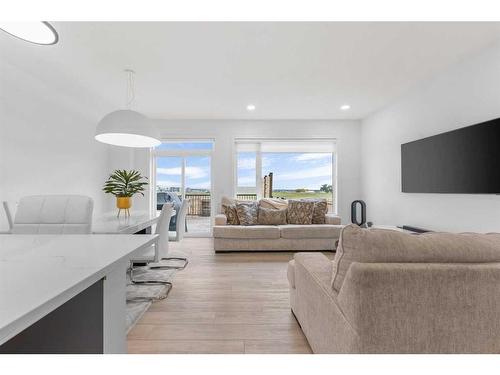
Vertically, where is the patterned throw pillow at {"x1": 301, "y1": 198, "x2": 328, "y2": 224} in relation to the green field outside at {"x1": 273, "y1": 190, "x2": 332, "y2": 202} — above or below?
below

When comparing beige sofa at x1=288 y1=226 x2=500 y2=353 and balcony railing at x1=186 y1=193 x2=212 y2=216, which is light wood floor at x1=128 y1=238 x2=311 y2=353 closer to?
beige sofa at x1=288 y1=226 x2=500 y2=353

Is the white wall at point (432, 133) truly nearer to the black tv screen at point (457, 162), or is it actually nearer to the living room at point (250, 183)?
the living room at point (250, 183)

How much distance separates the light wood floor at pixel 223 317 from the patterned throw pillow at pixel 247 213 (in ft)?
4.27

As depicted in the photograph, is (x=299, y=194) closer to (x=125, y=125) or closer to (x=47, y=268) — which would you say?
(x=125, y=125)

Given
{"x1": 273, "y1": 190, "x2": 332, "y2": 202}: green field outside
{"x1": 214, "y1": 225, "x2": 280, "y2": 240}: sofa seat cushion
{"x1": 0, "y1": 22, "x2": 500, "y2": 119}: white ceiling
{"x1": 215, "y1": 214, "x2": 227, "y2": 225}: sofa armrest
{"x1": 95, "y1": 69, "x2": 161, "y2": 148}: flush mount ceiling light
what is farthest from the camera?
{"x1": 273, "y1": 190, "x2": 332, "y2": 202}: green field outside

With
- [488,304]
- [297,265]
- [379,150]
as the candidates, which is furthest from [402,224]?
[488,304]

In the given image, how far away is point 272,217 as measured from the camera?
4703mm

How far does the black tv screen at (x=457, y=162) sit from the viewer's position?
2480 millimetres

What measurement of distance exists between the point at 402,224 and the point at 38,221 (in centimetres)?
455

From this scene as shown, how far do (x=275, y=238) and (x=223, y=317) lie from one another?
2297 millimetres

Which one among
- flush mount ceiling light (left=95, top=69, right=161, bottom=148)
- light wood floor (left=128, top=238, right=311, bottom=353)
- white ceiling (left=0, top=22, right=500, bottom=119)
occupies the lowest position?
light wood floor (left=128, top=238, right=311, bottom=353)

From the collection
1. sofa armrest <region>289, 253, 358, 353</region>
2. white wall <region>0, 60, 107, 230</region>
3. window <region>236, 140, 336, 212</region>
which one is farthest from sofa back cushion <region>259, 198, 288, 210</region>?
white wall <region>0, 60, 107, 230</region>

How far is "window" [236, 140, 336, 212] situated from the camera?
5.66 meters

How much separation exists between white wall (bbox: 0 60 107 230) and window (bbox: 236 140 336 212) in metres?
2.86
